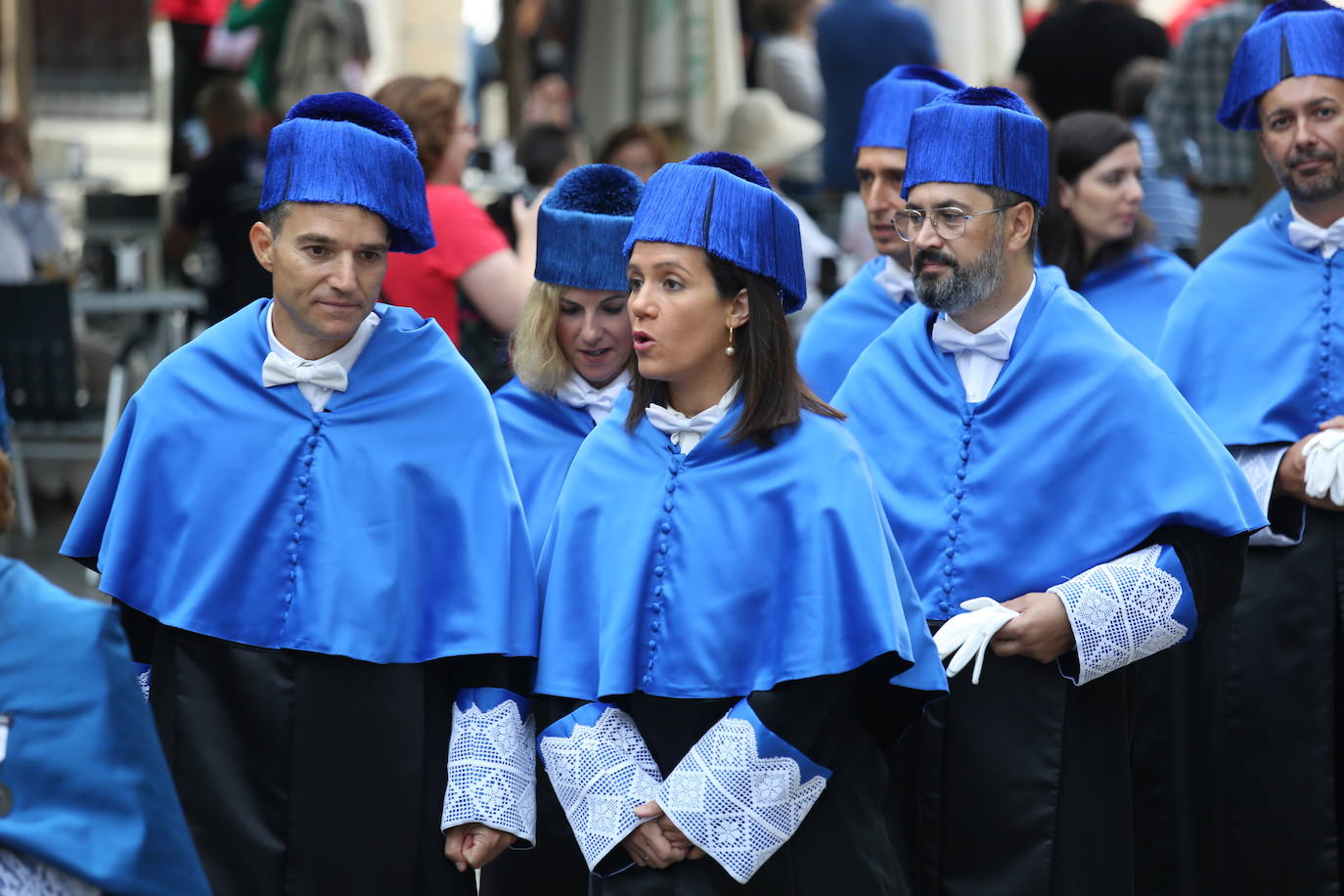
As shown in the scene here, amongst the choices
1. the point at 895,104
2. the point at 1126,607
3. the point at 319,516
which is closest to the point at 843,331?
the point at 895,104

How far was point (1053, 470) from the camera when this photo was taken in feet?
13.1

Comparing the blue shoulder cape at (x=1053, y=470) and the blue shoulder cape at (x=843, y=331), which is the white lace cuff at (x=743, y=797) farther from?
the blue shoulder cape at (x=843, y=331)

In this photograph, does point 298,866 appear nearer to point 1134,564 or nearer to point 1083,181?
point 1134,564

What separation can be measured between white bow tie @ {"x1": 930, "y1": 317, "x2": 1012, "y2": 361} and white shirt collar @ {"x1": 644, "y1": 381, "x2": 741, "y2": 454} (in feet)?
2.25

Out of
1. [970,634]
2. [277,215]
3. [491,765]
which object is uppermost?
[277,215]

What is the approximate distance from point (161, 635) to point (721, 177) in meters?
1.42

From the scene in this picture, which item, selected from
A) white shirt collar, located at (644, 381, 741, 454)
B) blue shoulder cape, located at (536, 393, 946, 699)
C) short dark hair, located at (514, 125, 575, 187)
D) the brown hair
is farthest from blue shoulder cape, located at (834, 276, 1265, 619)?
short dark hair, located at (514, 125, 575, 187)

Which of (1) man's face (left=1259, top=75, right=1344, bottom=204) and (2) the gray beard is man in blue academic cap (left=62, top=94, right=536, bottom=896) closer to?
(2) the gray beard

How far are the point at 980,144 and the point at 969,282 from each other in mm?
305

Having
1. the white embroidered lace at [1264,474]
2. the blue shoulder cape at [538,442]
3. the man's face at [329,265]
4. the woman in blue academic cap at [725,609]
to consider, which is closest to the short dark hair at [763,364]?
the woman in blue academic cap at [725,609]

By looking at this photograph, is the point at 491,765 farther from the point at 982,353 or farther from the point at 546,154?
the point at 546,154

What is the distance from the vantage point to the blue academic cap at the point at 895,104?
5344 millimetres

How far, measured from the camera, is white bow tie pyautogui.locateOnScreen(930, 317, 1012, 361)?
4094 millimetres

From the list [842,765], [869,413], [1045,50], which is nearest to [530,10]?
[1045,50]
